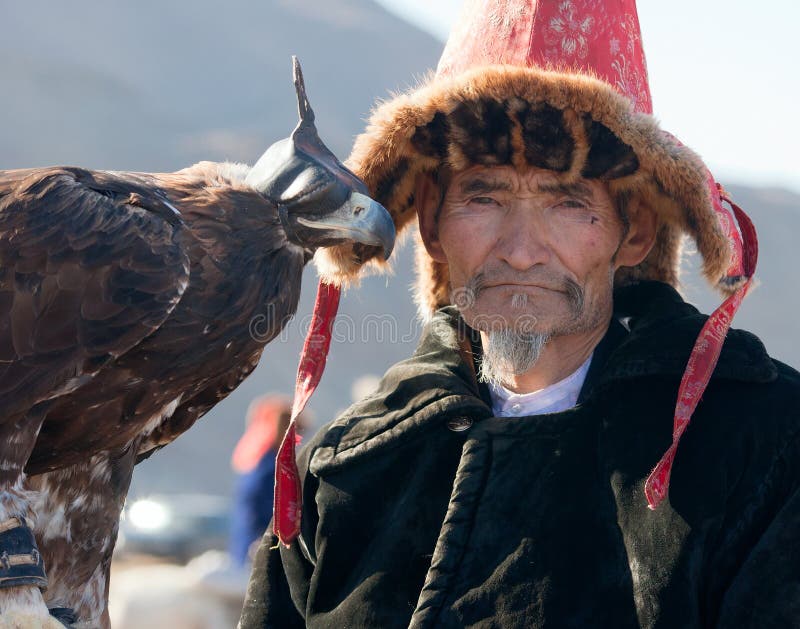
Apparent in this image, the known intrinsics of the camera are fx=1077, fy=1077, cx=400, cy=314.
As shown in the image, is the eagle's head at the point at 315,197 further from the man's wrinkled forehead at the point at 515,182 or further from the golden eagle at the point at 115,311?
the man's wrinkled forehead at the point at 515,182

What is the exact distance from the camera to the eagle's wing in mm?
2432

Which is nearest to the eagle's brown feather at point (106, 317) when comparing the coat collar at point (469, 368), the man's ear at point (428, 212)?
the coat collar at point (469, 368)

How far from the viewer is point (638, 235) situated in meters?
3.19

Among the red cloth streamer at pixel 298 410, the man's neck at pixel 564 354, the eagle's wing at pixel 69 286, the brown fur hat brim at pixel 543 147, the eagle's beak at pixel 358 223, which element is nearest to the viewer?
the eagle's wing at pixel 69 286

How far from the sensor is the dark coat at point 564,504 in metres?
2.44

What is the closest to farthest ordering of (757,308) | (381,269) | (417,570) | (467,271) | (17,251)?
1. (17,251)
2. (417,570)
3. (467,271)
4. (381,269)
5. (757,308)

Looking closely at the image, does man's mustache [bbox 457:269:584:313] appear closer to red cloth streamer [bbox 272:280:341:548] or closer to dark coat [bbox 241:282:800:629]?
dark coat [bbox 241:282:800:629]

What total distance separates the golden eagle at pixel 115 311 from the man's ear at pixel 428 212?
0.63 m

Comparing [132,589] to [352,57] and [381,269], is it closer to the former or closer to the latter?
[381,269]

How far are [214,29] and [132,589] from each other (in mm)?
64152

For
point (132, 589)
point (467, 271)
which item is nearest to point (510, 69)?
point (467, 271)

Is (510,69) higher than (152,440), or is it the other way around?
(510,69)

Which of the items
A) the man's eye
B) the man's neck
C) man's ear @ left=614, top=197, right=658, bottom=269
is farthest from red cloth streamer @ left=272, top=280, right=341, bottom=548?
man's ear @ left=614, top=197, right=658, bottom=269

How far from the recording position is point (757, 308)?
49.0m
